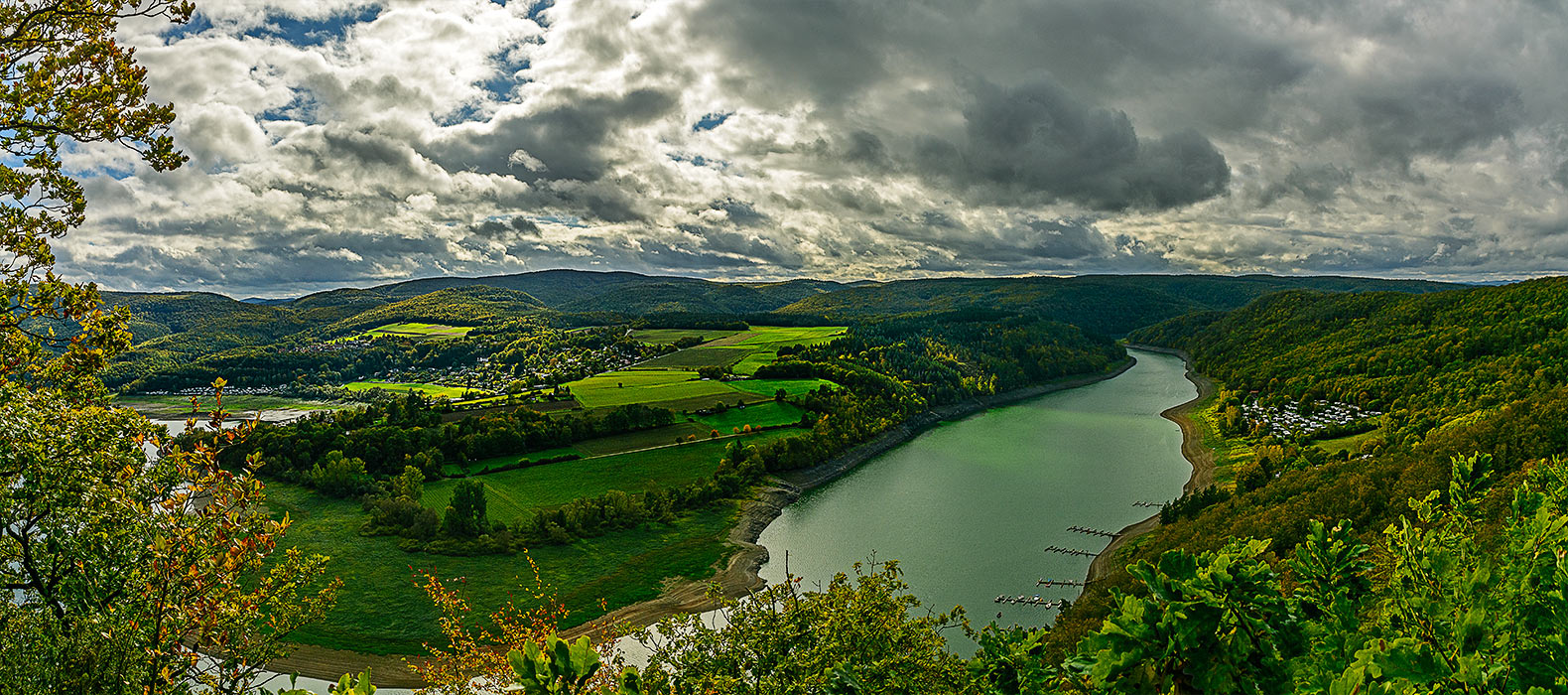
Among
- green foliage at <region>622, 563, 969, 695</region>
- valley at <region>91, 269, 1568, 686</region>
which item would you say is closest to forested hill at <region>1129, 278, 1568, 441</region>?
valley at <region>91, 269, 1568, 686</region>

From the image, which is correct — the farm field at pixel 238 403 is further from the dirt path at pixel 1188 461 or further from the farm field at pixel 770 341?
the dirt path at pixel 1188 461

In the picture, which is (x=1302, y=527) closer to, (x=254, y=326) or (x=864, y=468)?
(x=864, y=468)

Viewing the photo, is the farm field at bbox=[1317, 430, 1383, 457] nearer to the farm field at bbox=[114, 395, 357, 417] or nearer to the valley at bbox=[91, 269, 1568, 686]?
the valley at bbox=[91, 269, 1568, 686]

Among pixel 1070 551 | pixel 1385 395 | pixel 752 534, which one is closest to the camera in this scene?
pixel 1070 551

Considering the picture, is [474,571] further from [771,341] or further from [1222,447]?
[771,341]

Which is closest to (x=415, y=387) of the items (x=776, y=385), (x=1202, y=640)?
(x=776, y=385)

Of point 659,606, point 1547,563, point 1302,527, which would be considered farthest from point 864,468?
point 1547,563

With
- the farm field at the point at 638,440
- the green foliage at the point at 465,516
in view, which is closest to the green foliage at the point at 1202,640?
the green foliage at the point at 465,516
